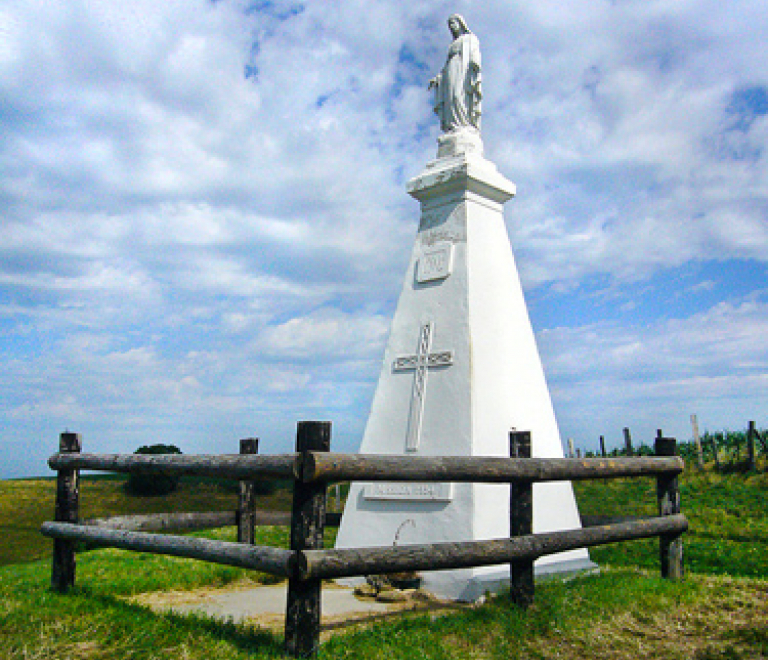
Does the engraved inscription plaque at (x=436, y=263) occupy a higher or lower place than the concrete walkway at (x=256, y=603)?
higher

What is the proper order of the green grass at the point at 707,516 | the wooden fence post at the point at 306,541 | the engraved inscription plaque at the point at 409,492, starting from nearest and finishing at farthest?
the wooden fence post at the point at 306,541 → the engraved inscription plaque at the point at 409,492 → the green grass at the point at 707,516

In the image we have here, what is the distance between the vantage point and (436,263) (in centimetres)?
796

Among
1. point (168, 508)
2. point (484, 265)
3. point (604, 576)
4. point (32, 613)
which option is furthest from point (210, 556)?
point (168, 508)

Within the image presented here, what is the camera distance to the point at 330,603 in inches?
241

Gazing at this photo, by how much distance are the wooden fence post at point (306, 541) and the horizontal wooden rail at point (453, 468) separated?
0.11 m

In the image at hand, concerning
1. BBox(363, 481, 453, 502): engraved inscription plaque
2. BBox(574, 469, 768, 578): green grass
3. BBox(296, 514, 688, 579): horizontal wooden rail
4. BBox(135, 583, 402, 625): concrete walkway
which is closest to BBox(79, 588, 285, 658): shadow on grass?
BBox(296, 514, 688, 579): horizontal wooden rail

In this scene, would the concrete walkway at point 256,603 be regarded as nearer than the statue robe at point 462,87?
Yes

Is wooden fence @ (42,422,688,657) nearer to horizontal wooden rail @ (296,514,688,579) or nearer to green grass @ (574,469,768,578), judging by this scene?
horizontal wooden rail @ (296,514,688,579)

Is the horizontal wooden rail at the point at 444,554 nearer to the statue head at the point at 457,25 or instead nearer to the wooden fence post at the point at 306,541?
the wooden fence post at the point at 306,541

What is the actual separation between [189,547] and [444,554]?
1680mm

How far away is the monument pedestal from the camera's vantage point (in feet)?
22.2

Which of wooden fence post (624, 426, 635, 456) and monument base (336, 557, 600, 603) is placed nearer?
monument base (336, 557, 600, 603)

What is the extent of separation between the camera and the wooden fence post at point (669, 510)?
21.2ft

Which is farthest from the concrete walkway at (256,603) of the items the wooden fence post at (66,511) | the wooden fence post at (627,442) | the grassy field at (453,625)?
the wooden fence post at (627,442)
